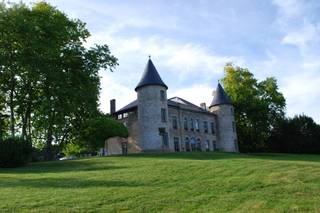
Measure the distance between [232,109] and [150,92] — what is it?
1725cm

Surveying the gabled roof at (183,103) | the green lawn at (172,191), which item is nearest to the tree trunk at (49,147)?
the green lawn at (172,191)

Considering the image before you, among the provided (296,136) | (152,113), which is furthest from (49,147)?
(296,136)

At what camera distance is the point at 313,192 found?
13.9 m

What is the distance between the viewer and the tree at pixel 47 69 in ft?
103

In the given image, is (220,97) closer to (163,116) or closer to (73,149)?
(163,116)

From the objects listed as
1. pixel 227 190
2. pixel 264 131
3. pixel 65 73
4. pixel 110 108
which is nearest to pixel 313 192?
pixel 227 190

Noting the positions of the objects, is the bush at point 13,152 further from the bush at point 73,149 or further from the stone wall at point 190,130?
the stone wall at point 190,130

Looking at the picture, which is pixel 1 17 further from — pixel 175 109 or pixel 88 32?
pixel 175 109

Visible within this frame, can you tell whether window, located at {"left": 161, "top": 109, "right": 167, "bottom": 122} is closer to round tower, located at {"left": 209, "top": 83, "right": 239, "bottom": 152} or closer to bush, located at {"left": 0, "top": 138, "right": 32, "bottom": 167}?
round tower, located at {"left": 209, "top": 83, "right": 239, "bottom": 152}

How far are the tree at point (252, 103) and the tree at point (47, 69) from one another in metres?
27.0

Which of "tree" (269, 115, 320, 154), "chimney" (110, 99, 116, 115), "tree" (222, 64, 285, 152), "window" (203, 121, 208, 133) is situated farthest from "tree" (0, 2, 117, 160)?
"tree" (269, 115, 320, 154)

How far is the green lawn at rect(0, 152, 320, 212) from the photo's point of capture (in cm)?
1202

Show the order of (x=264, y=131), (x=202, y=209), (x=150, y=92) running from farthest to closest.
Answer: (x=264, y=131), (x=150, y=92), (x=202, y=209)

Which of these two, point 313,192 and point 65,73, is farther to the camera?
point 65,73
